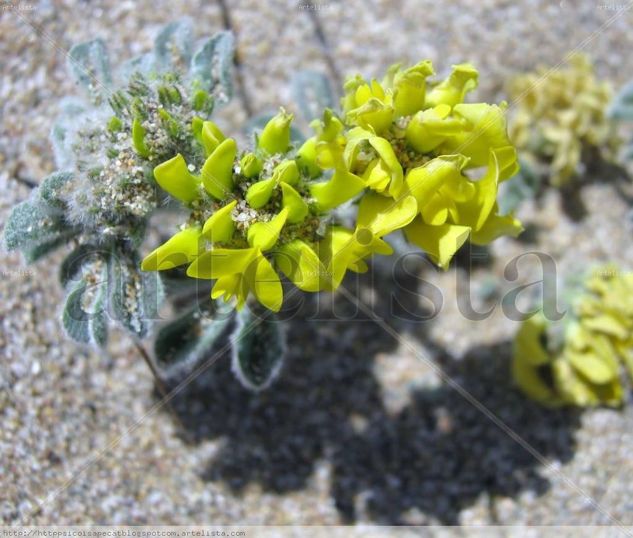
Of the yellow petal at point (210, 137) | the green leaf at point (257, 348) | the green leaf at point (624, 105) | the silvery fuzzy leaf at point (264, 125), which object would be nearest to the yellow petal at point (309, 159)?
the yellow petal at point (210, 137)

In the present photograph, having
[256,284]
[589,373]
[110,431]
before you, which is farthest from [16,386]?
[589,373]

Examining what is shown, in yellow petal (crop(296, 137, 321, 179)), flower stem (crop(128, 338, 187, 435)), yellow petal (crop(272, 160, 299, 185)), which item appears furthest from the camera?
flower stem (crop(128, 338, 187, 435))

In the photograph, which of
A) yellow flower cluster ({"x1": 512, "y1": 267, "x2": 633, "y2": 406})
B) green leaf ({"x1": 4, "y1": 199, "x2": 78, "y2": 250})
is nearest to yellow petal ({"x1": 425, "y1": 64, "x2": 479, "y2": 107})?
green leaf ({"x1": 4, "y1": 199, "x2": 78, "y2": 250})

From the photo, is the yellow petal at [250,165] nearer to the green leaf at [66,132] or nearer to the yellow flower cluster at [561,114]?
the green leaf at [66,132]

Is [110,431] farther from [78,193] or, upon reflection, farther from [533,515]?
[533,515]

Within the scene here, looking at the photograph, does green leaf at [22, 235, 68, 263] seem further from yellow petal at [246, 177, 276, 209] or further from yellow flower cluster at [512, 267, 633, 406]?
yellow flower cluster at [512, 267, 633, 406]

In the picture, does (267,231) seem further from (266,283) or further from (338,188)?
(338,188)
